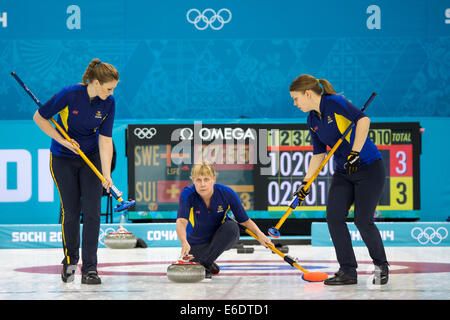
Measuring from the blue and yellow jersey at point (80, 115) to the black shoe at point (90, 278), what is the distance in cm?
76

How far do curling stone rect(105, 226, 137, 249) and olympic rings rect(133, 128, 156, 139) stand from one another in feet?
5.08

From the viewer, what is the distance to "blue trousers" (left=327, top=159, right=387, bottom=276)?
162 inches

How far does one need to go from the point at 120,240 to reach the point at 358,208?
163 inches

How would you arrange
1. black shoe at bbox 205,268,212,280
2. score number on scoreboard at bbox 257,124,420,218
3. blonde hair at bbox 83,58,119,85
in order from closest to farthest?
blonde hair at bbox 83,58,119,85
black shoe at bbox 205,268,212,280
score number on scoreboard at bbox 257,124,420,218

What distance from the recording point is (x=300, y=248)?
7.77m

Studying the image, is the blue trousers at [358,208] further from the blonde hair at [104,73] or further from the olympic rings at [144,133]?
the olympic rings at [144,133]

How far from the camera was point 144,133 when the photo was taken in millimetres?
8852

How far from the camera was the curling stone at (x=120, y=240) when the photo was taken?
766cm

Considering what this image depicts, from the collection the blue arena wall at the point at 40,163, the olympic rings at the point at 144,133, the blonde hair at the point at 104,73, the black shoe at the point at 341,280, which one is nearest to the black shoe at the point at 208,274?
the black shoe at the point at 341,280

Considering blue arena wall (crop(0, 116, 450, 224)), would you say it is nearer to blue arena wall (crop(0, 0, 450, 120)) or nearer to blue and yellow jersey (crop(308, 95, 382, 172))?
blue arena wall (crop(0, 0, 450, 120))

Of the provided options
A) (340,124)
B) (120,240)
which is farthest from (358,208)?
(120,240)

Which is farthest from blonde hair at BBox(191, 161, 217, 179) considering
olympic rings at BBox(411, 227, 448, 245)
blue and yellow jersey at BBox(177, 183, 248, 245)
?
olympic rings at BBox(411, 227, 448, 245)

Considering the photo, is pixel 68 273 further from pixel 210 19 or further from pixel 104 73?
pixel 210 19
